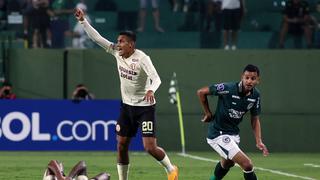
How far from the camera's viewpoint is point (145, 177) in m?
16.9

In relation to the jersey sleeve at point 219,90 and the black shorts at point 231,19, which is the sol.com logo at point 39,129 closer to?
the black shorts at point 231,19

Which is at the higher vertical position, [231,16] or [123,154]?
[231,16]

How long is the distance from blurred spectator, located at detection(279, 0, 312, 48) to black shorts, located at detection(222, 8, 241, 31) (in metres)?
1.19

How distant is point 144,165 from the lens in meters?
20.0

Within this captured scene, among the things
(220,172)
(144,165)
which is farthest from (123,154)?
(144,165)

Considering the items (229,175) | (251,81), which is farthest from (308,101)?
(251,81)

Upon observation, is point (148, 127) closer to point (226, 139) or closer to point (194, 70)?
point (226, 139)

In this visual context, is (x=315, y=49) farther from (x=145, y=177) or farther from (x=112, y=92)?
(x=145, y=177)

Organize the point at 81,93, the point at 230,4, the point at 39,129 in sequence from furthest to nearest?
the point at 230,4 < the point at 81,93 < the point at 39,129

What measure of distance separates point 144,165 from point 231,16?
24.3 feet

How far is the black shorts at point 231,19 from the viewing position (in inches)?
1030

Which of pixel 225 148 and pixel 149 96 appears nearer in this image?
pixel 225 148

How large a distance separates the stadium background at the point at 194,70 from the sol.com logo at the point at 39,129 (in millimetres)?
1854

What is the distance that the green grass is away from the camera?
17266 mm
